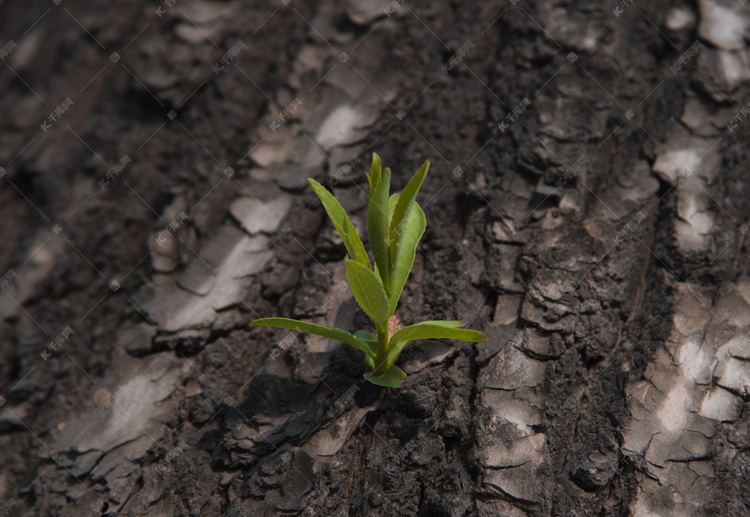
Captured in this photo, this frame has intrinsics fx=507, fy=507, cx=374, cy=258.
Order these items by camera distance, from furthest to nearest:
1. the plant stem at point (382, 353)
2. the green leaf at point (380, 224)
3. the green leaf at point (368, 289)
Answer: the plant stem at point (382, 353) → the green leaf at point (380, 224) → the green leaf at point (368, 289)

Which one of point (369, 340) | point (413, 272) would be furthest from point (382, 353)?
point (413, 272)

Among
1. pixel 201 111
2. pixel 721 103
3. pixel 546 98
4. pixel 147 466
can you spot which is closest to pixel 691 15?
pixel 721 103

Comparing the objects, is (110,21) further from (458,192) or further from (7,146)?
(458,192)

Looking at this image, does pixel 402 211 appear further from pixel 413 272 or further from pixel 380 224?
pixel 413 272

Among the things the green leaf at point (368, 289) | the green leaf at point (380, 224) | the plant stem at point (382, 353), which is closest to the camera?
the green leaf at point (368, 289)

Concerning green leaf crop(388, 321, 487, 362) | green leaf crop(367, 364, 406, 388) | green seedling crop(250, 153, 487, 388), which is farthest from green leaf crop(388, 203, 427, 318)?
green leaf crop(367, 364, 406, 388)

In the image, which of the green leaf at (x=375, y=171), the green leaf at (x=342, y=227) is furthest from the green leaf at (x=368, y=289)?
the green leaf at (x=375, y=171)

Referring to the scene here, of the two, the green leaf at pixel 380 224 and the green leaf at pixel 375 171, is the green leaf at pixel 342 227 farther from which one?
the green leaf at pixel 375 171
